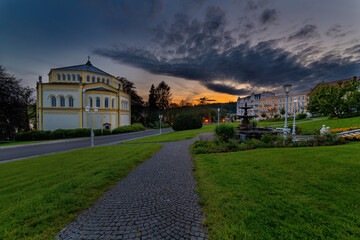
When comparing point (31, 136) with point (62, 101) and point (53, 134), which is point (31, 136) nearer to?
point (53, 134)

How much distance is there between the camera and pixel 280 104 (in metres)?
A: 64.8

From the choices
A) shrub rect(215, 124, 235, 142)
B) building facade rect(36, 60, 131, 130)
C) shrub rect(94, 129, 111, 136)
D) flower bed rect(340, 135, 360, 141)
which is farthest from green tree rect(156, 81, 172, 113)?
flower bed rect(340, 135, 360, 141)

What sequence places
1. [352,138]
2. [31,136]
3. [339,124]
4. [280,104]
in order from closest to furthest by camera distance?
[352,138]
[339,124]
[31,136]
[280,104]

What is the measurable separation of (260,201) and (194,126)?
25824 mm

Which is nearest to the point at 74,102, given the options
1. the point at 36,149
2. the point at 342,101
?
the point at 36,149

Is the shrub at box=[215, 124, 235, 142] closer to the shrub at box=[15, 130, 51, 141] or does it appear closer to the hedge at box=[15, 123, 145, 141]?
the hedge at box=[15, 123, 145, 141]

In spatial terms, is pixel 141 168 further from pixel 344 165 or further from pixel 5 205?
pixel 344 165

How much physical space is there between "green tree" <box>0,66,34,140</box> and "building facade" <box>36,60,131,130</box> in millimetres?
2837

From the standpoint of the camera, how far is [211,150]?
929 cm

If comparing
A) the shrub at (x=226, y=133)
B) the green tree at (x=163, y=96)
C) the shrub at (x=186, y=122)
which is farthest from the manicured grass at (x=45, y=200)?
the green tree at (x=163, y=96)

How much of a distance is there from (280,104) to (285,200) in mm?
76310

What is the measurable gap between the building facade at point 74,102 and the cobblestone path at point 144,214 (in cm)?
2857

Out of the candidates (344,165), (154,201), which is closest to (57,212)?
(154,201)

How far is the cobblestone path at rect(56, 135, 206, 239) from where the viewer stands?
2.59 meters
